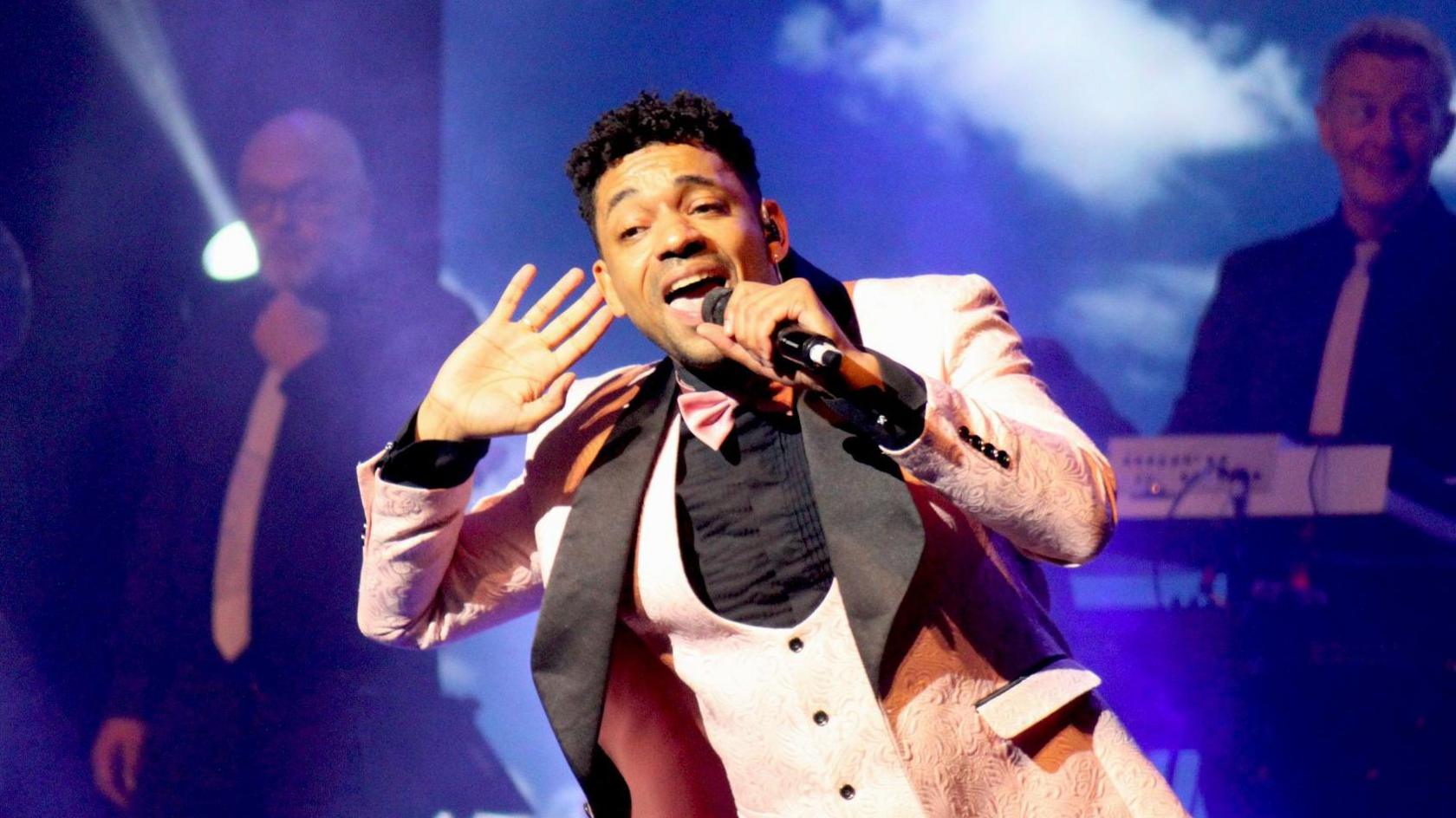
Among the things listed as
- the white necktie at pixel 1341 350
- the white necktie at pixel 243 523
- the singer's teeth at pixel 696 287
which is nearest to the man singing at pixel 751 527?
the singer's teeth at pixel 696 287

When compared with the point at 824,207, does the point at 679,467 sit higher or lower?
lower

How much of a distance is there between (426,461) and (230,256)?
1581mm

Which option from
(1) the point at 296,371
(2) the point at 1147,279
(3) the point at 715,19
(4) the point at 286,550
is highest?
(3) the point at 715,19

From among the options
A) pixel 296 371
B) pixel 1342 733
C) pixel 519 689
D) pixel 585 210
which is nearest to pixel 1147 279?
pixel 1342 733

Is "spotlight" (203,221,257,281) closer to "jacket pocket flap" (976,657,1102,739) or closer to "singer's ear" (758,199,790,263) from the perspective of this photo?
"singer's ear" (758,199,790,263)

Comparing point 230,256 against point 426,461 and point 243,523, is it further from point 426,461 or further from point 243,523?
point 426,461

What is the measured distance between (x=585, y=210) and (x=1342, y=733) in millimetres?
1917

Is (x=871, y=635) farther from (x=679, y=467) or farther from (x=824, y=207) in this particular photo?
(x=824, y=207)

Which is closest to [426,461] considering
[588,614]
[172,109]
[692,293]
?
[588,614]

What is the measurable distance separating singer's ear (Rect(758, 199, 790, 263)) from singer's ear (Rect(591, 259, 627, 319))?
22cm

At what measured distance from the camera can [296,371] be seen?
115 inches

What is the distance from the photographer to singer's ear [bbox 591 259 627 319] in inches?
70.6

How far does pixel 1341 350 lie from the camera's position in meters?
2.75

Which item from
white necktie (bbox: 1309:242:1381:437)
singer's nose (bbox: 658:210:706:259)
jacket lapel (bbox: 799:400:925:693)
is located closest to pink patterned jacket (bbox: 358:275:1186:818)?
jacket lapel (bbox: 799:400:925:693)
